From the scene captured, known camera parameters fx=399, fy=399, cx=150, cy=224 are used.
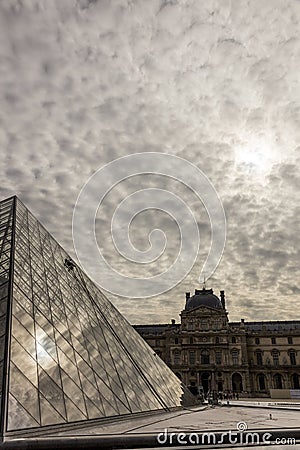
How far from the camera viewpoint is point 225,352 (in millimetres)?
89125

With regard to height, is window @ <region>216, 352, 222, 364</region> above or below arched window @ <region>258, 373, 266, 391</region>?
above

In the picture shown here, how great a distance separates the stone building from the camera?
86.7 meters

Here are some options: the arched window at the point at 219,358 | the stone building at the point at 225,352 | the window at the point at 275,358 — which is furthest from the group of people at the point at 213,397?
the window at the point at 275,358

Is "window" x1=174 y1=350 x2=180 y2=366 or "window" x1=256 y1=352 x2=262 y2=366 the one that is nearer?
"window" x1=256 y1=352 x2=262 y2=366

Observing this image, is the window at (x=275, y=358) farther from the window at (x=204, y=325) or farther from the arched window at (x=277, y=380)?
the window at (x=204, y=325)

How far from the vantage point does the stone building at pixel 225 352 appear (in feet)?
284

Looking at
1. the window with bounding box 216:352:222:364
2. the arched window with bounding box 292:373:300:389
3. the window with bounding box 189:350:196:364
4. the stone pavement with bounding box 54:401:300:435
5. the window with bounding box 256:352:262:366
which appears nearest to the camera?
the stone pavement with bounding box 54:401:300:435

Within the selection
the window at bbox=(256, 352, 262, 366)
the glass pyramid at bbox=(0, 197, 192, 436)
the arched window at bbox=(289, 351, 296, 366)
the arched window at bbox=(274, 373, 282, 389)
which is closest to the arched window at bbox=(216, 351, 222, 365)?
the window at bbox=(256, 352, 262, 366)

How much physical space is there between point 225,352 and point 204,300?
12912 mm

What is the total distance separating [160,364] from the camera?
2648 centimetres

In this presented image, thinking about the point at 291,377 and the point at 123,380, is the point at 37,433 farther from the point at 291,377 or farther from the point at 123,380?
the point at 291,377

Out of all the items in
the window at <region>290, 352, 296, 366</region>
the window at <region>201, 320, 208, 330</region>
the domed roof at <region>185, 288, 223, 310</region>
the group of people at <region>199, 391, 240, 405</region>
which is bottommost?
the group of people at <region>199, 391, 240, 405</region>

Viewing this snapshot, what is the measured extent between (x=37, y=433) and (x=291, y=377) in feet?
293

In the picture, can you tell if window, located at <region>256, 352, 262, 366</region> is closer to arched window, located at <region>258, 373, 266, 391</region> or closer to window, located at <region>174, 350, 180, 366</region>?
arched window, located at <region>258, 373, 266, 391</region>
